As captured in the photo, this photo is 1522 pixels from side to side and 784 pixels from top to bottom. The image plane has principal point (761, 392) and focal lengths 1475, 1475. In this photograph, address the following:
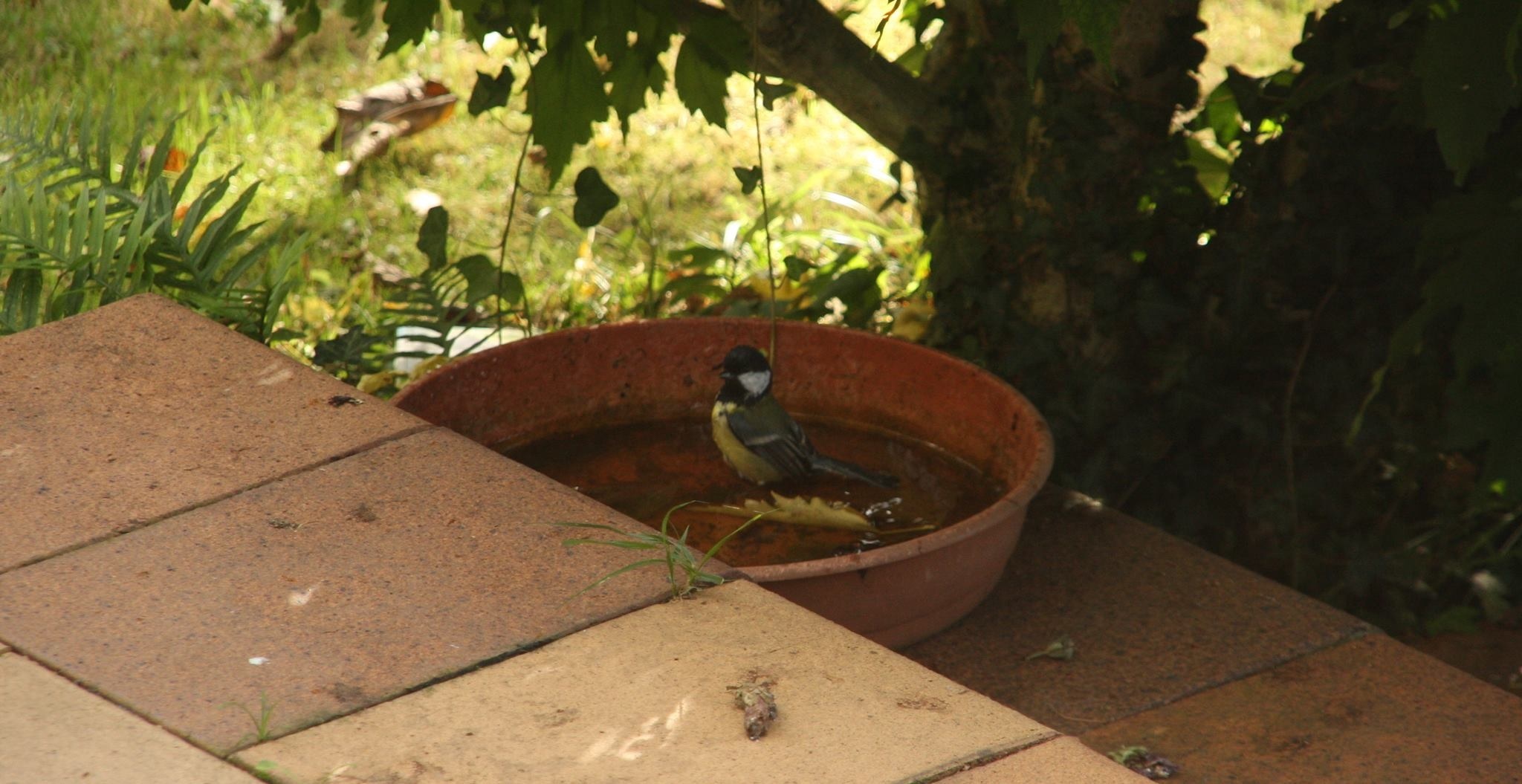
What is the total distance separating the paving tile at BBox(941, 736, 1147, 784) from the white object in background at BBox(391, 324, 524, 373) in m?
2.58

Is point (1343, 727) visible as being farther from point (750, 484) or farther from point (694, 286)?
point (694, 286)

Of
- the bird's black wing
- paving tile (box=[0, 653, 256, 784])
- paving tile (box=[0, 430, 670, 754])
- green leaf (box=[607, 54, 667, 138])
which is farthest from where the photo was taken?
green leaf (box=[607, 54, 667, 138])

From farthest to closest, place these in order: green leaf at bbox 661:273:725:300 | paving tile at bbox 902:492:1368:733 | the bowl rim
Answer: green leaf at bbox 661:273:725:300 < paving tile at bbox 902:492:1368:733 < the bowl rim

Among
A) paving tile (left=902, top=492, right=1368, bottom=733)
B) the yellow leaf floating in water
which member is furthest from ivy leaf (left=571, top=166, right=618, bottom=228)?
paving tile (left=902, top=492, right=1368, bottom=733)

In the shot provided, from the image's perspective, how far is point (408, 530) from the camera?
1.99 metres

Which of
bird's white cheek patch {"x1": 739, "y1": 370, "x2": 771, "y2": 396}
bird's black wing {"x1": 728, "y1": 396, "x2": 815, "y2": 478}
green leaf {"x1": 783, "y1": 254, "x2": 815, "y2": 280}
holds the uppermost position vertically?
green leaf {"x1": 783, "y1": 254, "x2": 815, "y2": 280}

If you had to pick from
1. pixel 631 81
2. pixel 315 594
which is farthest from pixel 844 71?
pixel 315 594

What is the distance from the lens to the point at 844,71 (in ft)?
11.4

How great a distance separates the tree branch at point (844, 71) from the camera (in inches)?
133

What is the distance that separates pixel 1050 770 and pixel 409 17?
7.57 ft

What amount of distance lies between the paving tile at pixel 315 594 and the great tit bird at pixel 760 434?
97 cm

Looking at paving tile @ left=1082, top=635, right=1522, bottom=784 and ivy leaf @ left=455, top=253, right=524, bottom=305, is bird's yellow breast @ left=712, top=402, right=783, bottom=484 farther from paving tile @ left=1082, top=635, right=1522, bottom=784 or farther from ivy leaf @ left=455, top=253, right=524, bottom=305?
paving tile @ left=1082, top=635, right=1522, bottom=784

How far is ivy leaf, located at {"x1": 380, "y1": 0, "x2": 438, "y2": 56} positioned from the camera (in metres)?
3.21

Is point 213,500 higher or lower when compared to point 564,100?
lower
